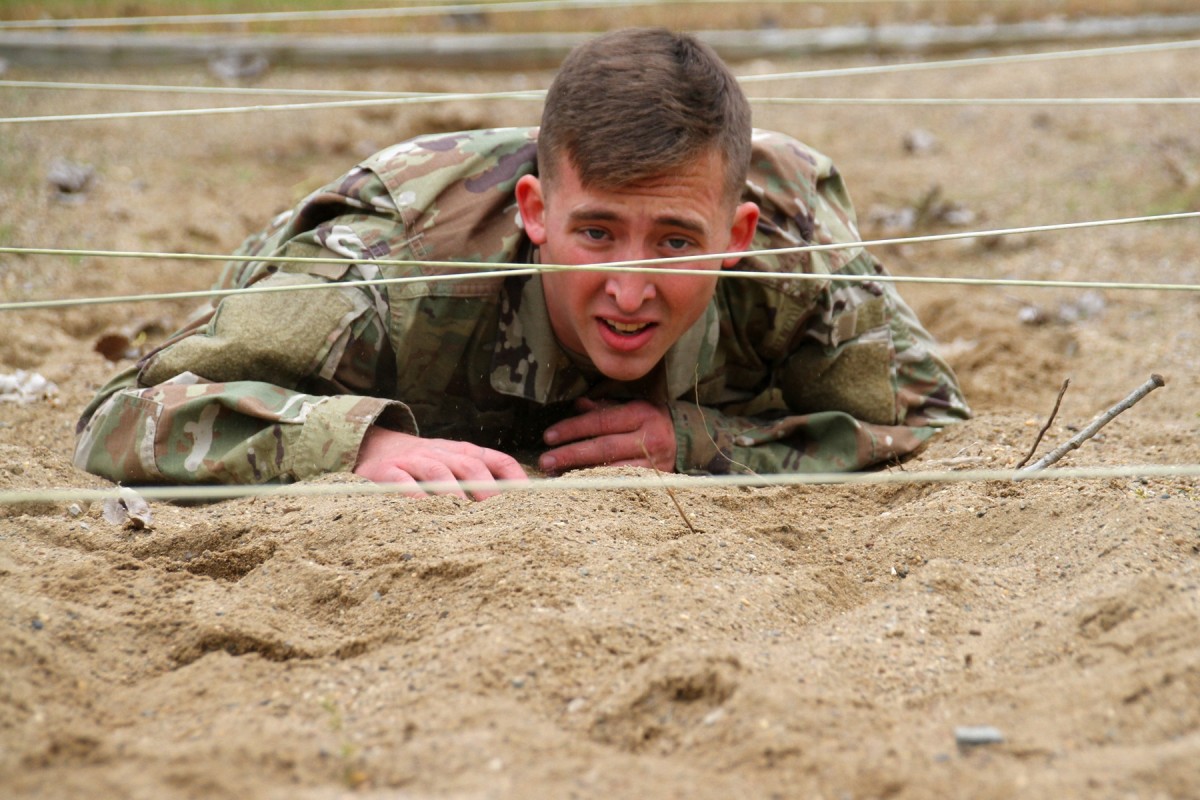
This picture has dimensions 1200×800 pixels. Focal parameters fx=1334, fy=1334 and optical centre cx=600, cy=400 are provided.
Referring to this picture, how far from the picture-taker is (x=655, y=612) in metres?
2.07

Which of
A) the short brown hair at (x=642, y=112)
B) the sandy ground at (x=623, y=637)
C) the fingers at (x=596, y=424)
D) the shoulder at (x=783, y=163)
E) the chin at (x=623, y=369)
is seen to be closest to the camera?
the sandy ground at (x=623, y=637)

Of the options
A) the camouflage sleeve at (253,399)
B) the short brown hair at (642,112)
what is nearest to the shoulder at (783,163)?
the short brown hair at (642,112)

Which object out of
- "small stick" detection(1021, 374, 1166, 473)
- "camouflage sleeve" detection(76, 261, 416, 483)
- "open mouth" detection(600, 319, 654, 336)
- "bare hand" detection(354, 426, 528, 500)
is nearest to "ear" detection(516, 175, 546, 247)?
"open mouth" detection(600, 319, 654, 336)

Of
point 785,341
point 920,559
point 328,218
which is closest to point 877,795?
point 920,559

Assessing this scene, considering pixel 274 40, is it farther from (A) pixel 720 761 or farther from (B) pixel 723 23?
(A) pixel 720 761

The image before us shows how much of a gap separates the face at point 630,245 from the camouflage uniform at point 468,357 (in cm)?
20

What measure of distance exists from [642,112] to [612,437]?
77cm

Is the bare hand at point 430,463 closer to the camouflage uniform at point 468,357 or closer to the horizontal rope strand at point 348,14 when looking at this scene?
the camouflage uniform at point 468,357

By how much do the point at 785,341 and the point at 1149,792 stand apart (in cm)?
203

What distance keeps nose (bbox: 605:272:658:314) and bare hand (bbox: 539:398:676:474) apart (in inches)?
14.0

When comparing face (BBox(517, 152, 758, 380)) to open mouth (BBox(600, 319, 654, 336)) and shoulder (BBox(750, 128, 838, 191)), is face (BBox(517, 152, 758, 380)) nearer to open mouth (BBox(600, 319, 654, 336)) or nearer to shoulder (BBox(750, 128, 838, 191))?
open mouth (BBox(600, 319, 654, 336))

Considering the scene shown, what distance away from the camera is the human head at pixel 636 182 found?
2854mm

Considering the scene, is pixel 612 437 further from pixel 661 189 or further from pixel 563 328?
pixel 661 189

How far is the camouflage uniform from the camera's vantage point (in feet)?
9.55
